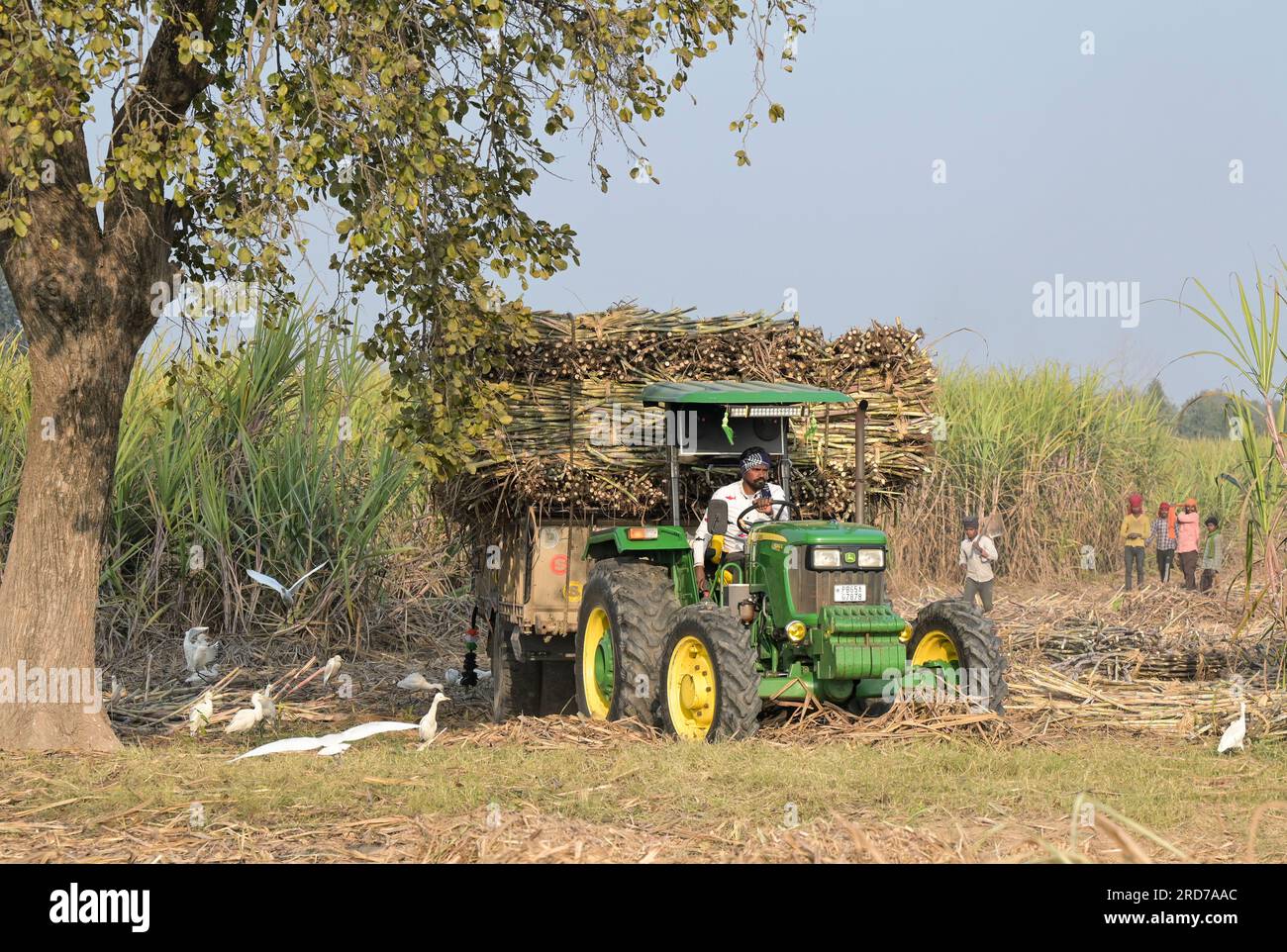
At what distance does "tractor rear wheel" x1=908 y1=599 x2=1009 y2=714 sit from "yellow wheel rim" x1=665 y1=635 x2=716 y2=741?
4.71ft

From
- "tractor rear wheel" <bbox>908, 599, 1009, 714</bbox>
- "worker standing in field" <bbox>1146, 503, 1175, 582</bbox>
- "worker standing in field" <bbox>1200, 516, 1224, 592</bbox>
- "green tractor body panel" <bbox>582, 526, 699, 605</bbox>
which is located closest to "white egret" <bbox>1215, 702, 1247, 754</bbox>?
"tractor rear wheel" <bbox>908, 599, 1009, 714</bbox>

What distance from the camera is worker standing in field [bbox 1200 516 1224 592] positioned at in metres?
21.3

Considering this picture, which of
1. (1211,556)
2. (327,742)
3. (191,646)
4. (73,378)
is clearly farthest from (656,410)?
(1211,556)

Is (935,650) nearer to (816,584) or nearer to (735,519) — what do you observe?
(816,584)

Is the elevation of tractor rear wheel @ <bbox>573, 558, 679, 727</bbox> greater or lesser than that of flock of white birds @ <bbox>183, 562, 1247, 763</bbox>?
greater

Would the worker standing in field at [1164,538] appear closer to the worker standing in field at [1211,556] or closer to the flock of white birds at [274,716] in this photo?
the worker standing in field at [1211,556]

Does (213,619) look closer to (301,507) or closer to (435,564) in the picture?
(301,507)

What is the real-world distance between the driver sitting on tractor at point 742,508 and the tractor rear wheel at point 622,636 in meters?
0.29

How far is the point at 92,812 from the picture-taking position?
7.27m

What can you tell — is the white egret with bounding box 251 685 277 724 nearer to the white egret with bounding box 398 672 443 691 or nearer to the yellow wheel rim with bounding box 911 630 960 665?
the white egret with bounding box 398 672 443 691

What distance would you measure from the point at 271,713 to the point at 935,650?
15.0ft

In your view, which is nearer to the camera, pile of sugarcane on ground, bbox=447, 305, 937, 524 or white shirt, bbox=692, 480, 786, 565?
white shirt, bbox=692, 480, 786, 565

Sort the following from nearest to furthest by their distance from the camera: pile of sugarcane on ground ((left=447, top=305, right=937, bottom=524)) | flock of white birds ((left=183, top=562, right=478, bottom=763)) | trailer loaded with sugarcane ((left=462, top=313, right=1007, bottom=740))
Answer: flock of white birds ((left=183, top=562, right=478, bottom=763)) < trailer loaded with sugarcane ((left=462, top=313, right=1007, bottom=740)) < pile of sugarcane on ground ((left=447, top=305, right=937, bottom=524))
